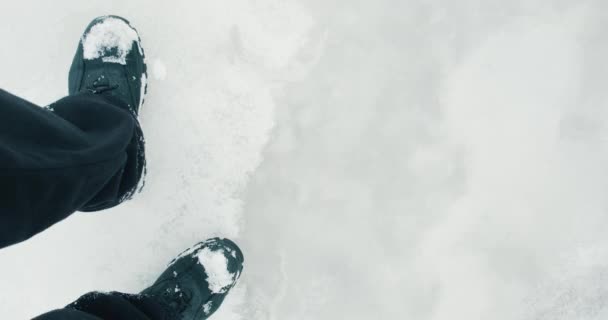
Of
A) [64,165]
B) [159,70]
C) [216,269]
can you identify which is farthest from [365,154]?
[64,165]

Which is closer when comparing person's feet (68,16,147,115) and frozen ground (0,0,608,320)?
person's feet (68,16,147,115)

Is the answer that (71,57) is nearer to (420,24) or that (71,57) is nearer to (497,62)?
(420,24)

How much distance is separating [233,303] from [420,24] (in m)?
1.44

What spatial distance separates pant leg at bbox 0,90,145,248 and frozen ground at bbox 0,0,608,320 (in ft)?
1.86

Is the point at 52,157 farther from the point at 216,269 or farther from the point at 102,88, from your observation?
the point at 216,269

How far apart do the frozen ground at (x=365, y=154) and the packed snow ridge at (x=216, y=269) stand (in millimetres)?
117

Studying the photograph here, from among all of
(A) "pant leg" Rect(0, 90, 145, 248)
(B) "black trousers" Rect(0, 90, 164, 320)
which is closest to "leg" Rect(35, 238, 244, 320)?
(B) "black trousers" Rect(0, 90, 164, 320)

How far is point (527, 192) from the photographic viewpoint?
1.93 meters

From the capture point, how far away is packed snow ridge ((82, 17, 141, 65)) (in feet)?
5.86

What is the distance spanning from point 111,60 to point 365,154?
110 cm

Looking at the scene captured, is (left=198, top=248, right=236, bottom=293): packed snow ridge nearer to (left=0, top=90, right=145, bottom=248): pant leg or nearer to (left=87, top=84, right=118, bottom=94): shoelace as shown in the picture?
(left=0, top=90, right=145, bottom=248): pant leg

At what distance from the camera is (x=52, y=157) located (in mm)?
1035

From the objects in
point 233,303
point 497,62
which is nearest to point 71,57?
point 233,303

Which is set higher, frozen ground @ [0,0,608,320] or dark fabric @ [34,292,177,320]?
frozen ground @ [0,0,608,320]
